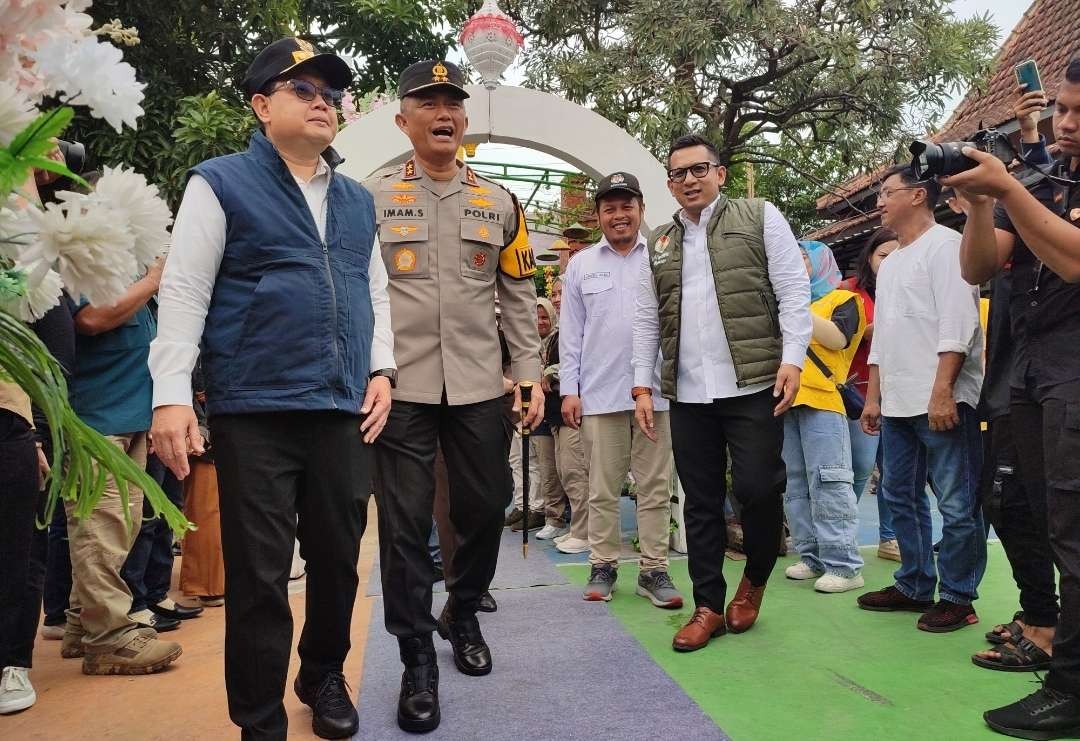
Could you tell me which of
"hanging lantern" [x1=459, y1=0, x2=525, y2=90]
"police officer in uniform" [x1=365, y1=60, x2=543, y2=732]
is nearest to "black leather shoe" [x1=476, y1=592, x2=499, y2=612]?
"police officer in uniform" [x1=365, y1=60, x2=543, y2=732]

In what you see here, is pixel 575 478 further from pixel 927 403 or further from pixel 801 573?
pixel 927 403

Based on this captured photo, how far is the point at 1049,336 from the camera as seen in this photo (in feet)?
8.66

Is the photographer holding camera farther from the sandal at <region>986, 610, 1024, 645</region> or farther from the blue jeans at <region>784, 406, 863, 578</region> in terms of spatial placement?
the blue jeans at <region>784, 406, 863, 578</region>

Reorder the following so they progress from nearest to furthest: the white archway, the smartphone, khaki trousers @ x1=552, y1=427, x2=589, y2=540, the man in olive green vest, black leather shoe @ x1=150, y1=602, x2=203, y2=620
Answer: the smartphone → the man in olive green vest → black leather shoe @ x1=150, y1=602, x2=203, y2=620 → the white archway → khaki trousers @ x1=552, y1=427, x2=589, y2=540

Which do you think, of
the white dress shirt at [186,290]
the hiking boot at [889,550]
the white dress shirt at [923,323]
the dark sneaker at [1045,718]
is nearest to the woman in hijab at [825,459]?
the white dress shirt at [923,323]

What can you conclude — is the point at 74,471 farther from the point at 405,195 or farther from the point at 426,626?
the point at 405,195

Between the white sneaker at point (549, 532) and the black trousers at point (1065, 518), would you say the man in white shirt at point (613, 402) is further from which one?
the black trousers at point (1065, 518)

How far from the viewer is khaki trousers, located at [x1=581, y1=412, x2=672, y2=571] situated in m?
4.40

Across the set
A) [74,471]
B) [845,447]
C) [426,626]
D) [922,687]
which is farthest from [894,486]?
[74,471]

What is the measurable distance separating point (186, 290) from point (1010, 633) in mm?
3086

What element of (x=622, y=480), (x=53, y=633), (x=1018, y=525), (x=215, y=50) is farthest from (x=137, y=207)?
(x=215, y=50)

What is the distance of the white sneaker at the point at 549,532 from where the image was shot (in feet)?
20.8

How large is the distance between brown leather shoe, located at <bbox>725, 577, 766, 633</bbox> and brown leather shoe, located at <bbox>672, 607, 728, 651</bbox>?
9 cm

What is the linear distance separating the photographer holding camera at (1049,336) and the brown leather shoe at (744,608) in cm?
117
